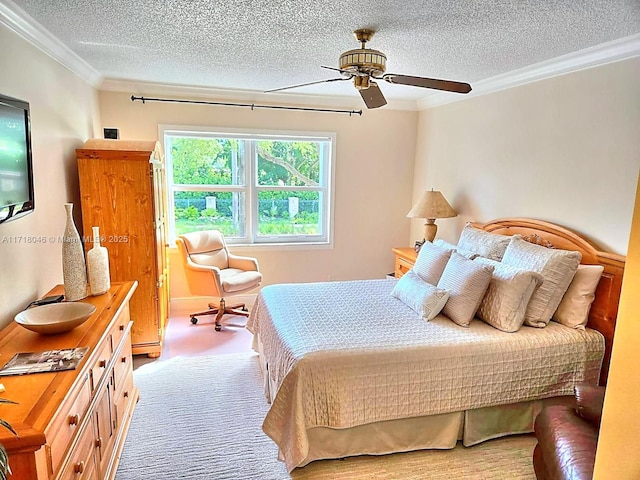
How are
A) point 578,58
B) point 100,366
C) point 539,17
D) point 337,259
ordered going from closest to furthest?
1. point 100,366
2. point 539,17
3. point 578,58
4. point 337,259

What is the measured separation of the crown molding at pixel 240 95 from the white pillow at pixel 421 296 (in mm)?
2367

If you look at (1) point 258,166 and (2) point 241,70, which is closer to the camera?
(2) point 241,70

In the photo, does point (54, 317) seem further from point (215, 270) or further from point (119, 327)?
point (215, 270)

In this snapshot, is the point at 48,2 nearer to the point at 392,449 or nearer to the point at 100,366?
the point at 100,366

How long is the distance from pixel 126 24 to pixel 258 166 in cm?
241

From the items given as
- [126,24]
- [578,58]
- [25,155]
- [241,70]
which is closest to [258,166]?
[241,70]

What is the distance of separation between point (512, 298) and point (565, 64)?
65.6 inches

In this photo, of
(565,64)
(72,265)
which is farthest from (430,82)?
(72,265)

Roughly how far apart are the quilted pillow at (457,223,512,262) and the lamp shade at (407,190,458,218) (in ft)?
1.57

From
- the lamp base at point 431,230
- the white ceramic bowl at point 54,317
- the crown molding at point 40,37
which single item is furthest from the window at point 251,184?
the white ceramic bowl at point 54,317

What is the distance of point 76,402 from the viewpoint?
152cm

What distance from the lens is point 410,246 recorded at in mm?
5082

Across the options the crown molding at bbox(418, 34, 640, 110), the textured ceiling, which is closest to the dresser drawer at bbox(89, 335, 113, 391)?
the textured ceiling

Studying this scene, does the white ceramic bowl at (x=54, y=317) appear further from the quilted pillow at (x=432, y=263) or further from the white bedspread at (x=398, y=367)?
the quilted pillow at (x=432, y=263)
